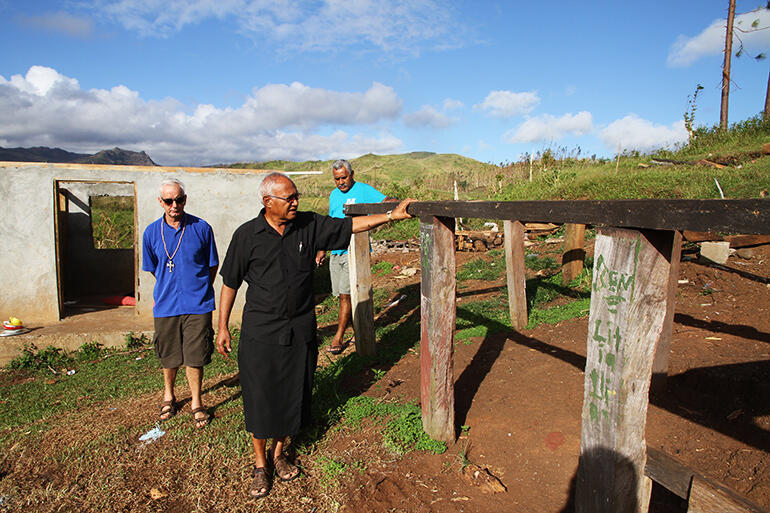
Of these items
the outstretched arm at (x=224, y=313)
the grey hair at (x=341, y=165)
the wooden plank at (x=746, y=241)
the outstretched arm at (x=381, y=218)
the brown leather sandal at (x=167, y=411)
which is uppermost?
the grey hair at (x=341, y=165)

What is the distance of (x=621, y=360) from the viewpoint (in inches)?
71.2

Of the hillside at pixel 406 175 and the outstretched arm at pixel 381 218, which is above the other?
the hillside at pixel 406 175

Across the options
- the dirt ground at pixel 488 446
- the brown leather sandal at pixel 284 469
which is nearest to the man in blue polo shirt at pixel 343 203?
the dirt ground at pixel 488 446

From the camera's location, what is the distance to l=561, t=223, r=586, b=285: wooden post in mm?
6492

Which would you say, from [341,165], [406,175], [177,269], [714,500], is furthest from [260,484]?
[406,175]

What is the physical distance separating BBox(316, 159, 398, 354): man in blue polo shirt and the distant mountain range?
3546 cm

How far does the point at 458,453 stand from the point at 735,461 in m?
1.65

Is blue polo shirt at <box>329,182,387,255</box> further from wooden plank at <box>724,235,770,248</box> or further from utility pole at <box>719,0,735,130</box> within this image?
utility pole at <box>719,0,735,130</box>

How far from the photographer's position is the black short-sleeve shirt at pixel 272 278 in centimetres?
295

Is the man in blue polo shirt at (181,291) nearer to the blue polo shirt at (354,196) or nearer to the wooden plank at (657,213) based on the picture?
the blue polo shirt at (354,196)

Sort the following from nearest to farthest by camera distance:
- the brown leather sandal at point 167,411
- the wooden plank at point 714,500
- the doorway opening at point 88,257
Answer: the wooden plank at point 714,500, the brown leather sandal at point 167,411, the doorway opening at point 88,257

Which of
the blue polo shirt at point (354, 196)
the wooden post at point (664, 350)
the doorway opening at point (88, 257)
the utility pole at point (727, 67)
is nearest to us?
the wooden post at point (664, 350)

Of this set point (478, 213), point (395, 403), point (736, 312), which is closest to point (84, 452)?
point (395, 403)

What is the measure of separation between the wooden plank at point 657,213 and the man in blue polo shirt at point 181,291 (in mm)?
2581
